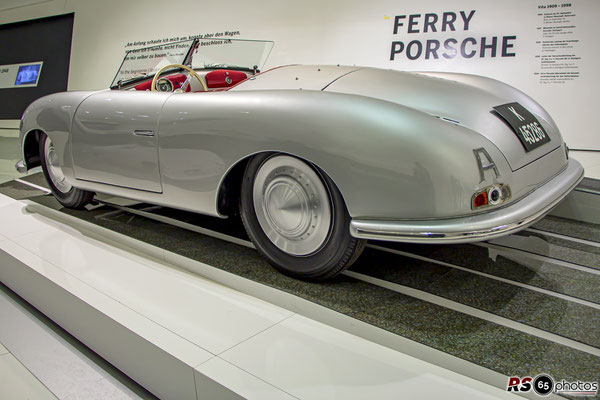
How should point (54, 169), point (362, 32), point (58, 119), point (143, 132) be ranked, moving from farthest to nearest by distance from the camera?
point (362, 32) < point (54, 169) < point (58, 119) < point (143, 132)

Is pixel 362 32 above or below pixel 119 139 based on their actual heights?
above

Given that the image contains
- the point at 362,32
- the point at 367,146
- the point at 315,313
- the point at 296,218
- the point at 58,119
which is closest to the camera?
the point at 367,146

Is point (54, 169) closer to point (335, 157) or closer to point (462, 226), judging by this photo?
point (335, 157)

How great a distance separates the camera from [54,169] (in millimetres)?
2742

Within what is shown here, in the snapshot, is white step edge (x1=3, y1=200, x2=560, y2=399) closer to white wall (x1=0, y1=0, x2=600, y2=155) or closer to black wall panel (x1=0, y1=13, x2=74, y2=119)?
white wall (x1=0, y1=0, x2=600, y2=155)

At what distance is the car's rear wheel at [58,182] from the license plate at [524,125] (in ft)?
8.03

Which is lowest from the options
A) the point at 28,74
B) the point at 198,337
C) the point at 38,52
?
the point at 198,337

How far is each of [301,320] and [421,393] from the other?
49 cm

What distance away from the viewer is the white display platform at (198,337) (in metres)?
1.13

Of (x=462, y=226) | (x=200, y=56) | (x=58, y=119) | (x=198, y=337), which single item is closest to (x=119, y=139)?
(x=58, y=119)

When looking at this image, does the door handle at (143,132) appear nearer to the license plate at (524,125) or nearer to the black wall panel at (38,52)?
the license plate at (524,125)

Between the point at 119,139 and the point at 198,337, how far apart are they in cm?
117

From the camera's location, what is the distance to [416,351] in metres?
1.24

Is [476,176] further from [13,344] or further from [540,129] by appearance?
[13,344]
